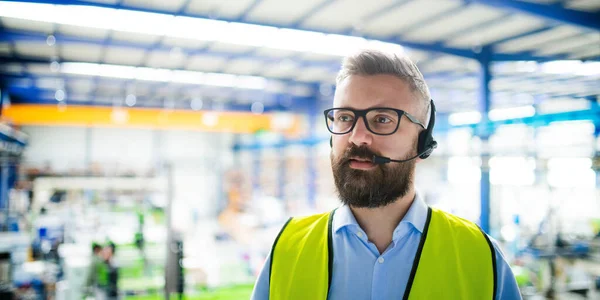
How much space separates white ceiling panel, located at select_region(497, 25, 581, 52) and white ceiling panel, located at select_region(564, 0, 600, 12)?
80 centimetres

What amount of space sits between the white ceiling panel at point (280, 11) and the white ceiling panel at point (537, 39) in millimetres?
4130

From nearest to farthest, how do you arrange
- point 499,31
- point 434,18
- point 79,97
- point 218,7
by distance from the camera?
point 218,7 → point 434,18 → point 499,31 → point 79,97

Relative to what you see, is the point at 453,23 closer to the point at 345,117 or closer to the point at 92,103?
the point at 345,117

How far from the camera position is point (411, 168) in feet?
4.77

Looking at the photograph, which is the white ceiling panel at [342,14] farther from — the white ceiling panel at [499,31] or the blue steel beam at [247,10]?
the white ceiling panel at [499,31]

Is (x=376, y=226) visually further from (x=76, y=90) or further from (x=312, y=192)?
(x=76, y=90)

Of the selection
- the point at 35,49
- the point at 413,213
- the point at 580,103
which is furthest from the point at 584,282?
the point at 35,49

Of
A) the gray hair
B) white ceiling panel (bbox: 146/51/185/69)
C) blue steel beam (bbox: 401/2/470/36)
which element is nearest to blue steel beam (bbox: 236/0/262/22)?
blue steel beam (bbox: 401/2/470/36)

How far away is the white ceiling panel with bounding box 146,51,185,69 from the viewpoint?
1075 cm

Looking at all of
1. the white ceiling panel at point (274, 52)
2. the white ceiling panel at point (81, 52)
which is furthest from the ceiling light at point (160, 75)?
the white ceiling panel at point (274, 52)

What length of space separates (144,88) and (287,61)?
6.82 meters

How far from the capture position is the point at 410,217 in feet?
4.82

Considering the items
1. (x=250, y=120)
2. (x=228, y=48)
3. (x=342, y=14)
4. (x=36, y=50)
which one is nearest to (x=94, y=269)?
(x=228, y=48)

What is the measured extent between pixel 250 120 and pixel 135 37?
23.5 feet
